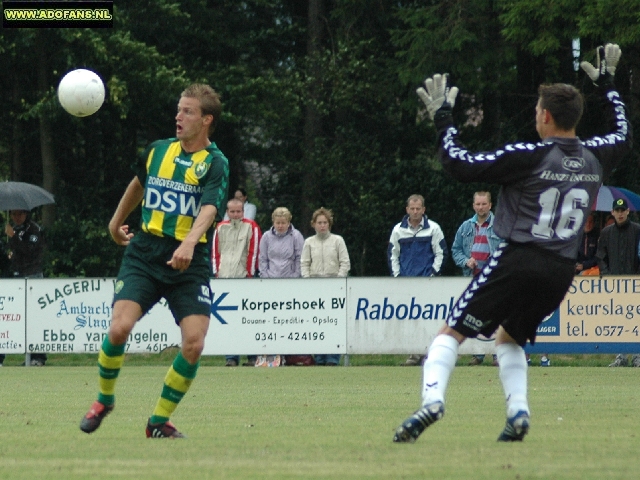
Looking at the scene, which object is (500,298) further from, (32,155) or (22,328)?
(32,155)

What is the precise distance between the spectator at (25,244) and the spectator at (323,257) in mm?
3863

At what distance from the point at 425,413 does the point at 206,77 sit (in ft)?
70.1

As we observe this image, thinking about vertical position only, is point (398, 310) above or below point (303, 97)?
below

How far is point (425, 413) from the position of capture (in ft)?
21.9

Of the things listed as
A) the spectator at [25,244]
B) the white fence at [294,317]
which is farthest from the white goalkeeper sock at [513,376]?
the spectator at [25,244]

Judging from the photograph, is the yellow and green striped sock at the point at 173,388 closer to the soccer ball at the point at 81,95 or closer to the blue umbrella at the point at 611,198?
the soccer ball at the point at 81,95

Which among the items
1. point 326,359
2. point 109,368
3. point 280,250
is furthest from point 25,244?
point 109,368

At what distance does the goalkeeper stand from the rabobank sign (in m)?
10.3

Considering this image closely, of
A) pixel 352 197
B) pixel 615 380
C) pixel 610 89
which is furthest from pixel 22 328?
pixel 610 89

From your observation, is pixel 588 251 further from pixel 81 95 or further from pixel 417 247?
pixel 81 95

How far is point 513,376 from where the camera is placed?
281 inches

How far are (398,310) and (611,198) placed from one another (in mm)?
5723

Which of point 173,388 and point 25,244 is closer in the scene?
point 173,388

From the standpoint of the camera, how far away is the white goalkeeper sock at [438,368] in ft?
22.3
